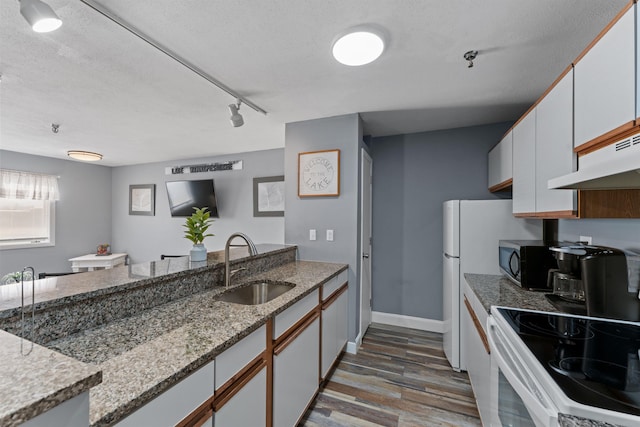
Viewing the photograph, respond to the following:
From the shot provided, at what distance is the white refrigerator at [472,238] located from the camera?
2232 mm

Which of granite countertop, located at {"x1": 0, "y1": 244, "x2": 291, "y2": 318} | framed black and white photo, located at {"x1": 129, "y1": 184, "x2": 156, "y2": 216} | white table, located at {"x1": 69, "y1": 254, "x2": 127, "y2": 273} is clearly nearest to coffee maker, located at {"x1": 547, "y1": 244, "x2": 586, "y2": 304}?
granite countertop, located at {"x1": 0, "y1": 244, "x2": 291, "y2": 318}

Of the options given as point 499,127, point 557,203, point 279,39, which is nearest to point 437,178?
point 499,127

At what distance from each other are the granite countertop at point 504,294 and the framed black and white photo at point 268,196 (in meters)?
2.75

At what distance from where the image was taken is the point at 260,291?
2014 mm

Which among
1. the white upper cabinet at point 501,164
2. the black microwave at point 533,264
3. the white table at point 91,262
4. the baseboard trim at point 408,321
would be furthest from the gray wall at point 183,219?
the black microwave at point 533,264

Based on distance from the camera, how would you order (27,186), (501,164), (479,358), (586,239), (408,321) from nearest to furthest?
(479,358) → (586,239) → (501,164) → (408,321) → (27,186)

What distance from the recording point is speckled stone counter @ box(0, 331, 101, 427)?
1.44ft

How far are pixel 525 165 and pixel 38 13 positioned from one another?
278 cm

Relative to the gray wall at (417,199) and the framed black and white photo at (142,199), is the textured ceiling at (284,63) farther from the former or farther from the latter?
the framed black and white photo at (142,199)

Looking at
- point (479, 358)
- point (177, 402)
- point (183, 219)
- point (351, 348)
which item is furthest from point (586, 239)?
point (183, 219)

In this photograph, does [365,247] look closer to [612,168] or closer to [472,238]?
[472,238]

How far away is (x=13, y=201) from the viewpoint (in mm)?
4074

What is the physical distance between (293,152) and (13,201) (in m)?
4.62

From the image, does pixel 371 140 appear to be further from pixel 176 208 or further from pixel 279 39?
pixel 176 208
